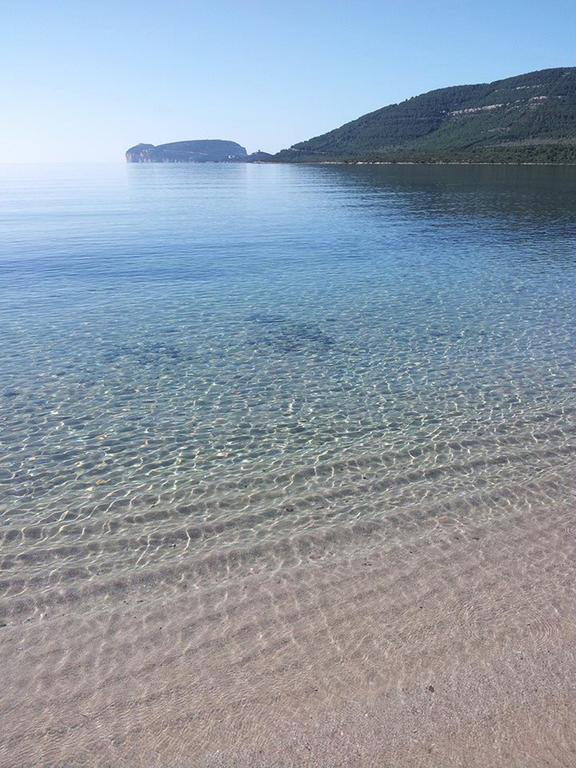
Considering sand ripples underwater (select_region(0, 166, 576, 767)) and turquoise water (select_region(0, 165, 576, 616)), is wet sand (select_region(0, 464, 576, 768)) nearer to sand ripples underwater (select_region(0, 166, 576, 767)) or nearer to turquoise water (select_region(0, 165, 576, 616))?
sand ripples underwater (select_region(0, 166, 576, 767))

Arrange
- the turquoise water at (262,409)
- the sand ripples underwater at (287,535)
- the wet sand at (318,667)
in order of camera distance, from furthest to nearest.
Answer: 1. the turquoise water at (262,409)
2. the sand ripples underwater at (287,535)
3. the wet sand at (318,667)

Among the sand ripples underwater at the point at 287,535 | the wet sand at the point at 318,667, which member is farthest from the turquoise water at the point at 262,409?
the wet sand at the point at 318,667

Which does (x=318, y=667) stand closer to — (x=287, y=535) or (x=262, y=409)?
(x=287, y=535)

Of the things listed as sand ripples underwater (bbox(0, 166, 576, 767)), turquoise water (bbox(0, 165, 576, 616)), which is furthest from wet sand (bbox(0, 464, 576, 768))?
turquoise water (bbox(0, 165, 576, 616))

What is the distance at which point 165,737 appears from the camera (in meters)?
5.59

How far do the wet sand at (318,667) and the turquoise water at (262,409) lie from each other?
65 cm

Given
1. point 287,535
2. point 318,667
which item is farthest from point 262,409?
point 318,667

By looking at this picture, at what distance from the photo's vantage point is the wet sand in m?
5.46

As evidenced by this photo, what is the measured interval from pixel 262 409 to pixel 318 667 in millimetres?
7036

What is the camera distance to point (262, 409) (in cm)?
1282

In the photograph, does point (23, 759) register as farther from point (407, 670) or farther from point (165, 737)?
point (407, 670)

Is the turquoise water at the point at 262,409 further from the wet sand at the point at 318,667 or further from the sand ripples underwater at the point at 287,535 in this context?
the wet sand at the point at 318,667

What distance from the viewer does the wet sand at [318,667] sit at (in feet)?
17.9

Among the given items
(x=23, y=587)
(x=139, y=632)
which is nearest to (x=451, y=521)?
(x=139, y=632)
